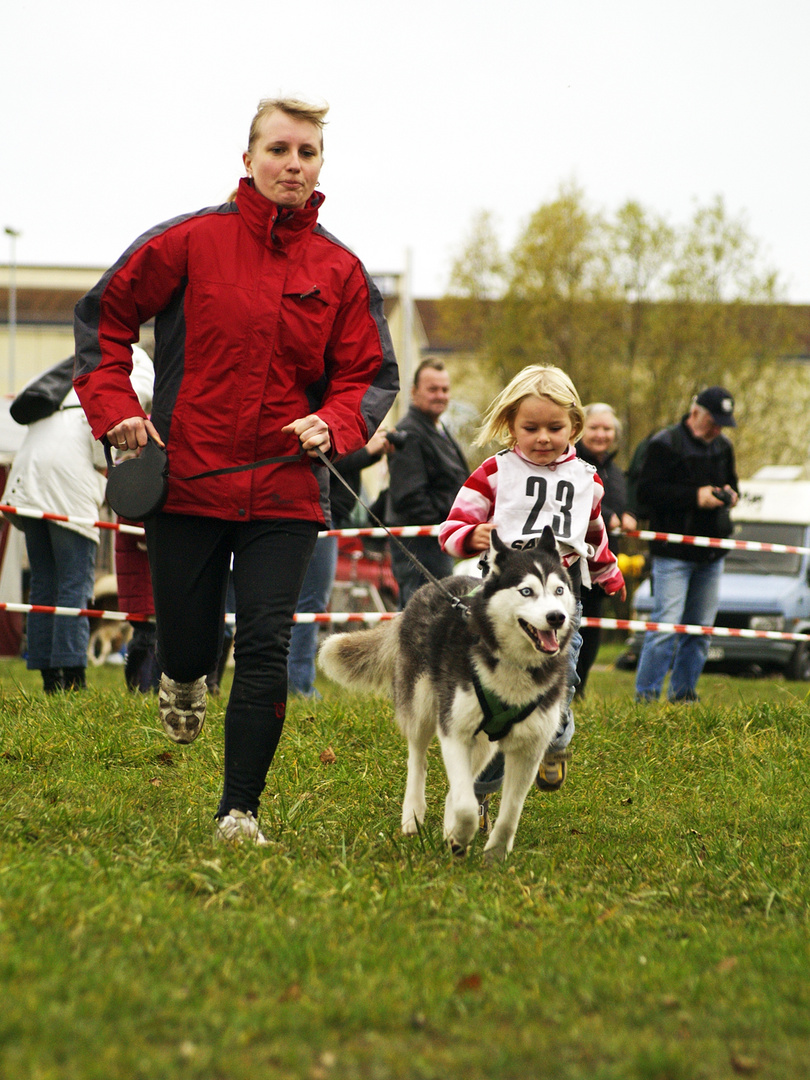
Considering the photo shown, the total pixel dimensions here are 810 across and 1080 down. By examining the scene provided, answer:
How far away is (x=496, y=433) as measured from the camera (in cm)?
468

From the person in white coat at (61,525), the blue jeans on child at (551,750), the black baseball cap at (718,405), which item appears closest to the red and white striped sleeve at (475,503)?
the blue jeans on child at (551,750)

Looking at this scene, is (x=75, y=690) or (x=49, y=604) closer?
(x=75, y=690)

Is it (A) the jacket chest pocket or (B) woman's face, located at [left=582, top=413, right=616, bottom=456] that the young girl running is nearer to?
(A) the jacket chest pocket

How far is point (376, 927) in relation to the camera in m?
2.96

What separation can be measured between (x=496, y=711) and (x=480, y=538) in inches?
25.0

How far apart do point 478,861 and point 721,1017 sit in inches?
61.6

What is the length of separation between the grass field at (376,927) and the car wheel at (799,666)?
33.4 feet

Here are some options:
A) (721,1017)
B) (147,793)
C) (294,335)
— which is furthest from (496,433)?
(721,1017)

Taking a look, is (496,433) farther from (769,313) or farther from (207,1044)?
(769,313)

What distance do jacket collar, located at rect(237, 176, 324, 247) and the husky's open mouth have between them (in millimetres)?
1511

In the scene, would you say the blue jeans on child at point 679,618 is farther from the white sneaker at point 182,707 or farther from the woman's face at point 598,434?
the white sneaker at point 182,707

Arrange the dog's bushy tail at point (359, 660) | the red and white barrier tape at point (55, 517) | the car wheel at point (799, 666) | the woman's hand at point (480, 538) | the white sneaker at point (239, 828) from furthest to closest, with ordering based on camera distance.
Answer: the car wheel at point (799, 666) < the red and white barrier tape at point (55, 517) < the dog's bushy tail at point (359, 660) < the woman's hand at point (480, 538) < the white sneaker at point (239, 828)

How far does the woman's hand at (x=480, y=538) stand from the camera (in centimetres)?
417

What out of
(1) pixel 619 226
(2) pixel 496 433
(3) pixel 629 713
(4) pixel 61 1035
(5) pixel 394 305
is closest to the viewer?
(4) pixel 61 1035
